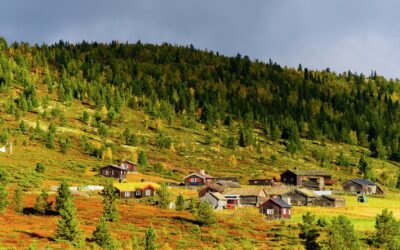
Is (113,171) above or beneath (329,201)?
above

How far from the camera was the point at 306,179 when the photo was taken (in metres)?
141

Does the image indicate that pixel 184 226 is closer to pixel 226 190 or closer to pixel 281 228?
pixel 281 228

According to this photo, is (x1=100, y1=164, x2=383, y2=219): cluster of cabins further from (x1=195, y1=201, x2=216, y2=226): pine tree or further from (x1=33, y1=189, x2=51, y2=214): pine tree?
(x1=33, y1=189, x2=51, y2=214): pine tree

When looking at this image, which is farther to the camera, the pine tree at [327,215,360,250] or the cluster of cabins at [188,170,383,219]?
the cluster of cabins at [188,170,383,219]

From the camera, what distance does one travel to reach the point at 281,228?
74.3 m

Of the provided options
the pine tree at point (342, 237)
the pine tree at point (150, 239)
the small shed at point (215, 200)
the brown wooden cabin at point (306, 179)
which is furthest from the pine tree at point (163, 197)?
the brown wooden cabin at point (306, 179)

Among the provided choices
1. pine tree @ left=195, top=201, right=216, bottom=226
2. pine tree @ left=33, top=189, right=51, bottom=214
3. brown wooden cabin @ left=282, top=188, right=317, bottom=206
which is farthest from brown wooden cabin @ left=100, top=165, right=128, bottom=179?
pine tree @ left=195, top=201, right=216, bottom=226

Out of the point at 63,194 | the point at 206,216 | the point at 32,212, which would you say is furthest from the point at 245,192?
the point at 32,212

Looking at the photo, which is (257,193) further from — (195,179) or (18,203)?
(18,203)

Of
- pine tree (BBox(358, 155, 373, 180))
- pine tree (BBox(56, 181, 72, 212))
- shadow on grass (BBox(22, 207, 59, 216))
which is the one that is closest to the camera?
pine tree (BBox(56, 181, 72, 212))

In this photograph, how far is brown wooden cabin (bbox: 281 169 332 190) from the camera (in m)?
137

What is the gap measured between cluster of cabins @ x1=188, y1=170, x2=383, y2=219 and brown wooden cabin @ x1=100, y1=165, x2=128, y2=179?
1639 centimetres

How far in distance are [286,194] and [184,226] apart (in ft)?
127

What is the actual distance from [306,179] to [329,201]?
38641 mm
